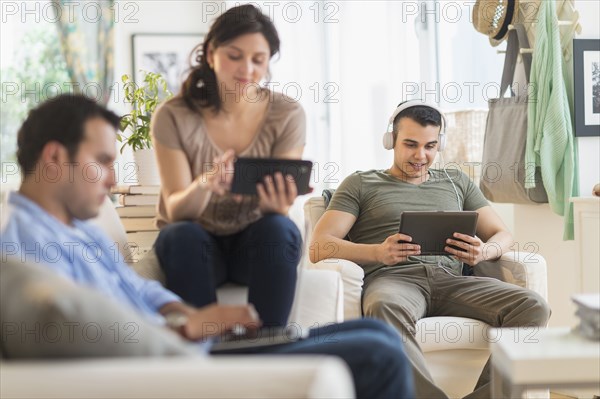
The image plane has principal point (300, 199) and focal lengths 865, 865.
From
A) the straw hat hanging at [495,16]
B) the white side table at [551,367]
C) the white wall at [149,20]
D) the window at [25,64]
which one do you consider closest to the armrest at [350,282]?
the white side table at [551,367]

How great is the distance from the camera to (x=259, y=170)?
130 centimetres

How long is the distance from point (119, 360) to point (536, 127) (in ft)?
8.25

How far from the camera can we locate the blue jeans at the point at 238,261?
1333 millimetres

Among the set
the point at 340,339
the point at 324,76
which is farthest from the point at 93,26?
the point at 340,339

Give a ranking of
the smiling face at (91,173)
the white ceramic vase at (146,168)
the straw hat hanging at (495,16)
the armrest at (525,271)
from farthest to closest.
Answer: the straw hat hanging at (495,16) → the armrest at (525,271) → the white ceramic vase at (146,168) → the smiling face at (91,173)

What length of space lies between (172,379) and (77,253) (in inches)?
11.4

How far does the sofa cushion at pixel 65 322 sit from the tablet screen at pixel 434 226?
142cm

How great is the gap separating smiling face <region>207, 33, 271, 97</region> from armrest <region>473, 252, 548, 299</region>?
5.24 ft

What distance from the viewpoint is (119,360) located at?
46.1 inches

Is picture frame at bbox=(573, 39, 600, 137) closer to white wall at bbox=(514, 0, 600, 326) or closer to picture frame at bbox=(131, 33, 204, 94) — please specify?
white wall at bbox=(514, 0, 600, 326)

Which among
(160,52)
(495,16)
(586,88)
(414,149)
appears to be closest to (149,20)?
(160,52)

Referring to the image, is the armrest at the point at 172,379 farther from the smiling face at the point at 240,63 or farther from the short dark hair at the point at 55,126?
the smiling face at the point at 240,63

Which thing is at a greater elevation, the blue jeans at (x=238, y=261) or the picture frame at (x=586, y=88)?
the picture frame at (x=586, y=88)

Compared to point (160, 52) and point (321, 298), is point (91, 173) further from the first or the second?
point (160, 52)
